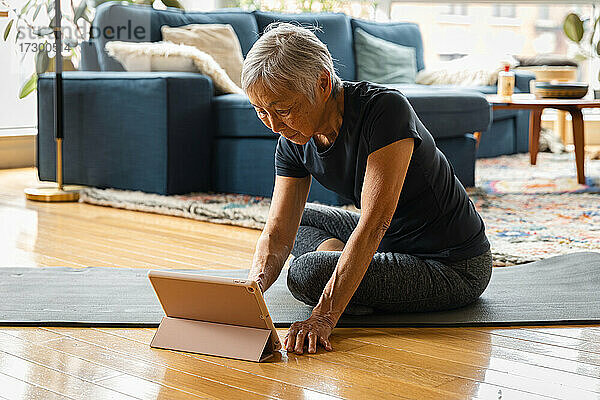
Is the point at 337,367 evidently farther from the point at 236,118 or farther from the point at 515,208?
the point at 236,118

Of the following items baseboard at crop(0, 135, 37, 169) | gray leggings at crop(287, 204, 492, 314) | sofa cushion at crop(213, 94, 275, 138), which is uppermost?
sofa cushion at crop(213, 94, 275, 138)

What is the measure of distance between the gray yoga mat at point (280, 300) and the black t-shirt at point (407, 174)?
158 millimetres

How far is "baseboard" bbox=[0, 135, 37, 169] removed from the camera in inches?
195

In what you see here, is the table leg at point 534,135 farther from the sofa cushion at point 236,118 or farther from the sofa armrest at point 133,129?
the sofa armrest at point 133,129

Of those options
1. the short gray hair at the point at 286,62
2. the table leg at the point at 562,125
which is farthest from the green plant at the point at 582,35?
the short gray hair at the point at 286,62

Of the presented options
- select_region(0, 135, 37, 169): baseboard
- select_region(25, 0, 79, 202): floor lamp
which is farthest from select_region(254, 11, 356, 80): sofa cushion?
select_region(0, 135, 37, 169): baseboard

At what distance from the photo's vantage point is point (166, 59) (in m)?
3.86

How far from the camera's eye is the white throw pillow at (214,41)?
166 inches

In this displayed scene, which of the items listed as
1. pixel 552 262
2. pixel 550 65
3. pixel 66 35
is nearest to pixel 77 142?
pixel 66 35

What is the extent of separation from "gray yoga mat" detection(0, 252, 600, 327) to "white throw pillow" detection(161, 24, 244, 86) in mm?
2074

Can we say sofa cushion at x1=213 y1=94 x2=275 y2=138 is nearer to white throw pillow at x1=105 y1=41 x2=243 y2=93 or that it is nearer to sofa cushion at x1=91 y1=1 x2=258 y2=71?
white throw pillow at x1=105 y1=41 x2=243 y2=93

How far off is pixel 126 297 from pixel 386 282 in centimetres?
65

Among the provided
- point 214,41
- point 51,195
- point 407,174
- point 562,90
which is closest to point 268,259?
point 407,174

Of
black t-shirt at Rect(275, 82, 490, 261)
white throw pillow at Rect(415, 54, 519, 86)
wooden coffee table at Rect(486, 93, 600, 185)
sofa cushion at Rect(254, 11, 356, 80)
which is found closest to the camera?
black t-shirt at Rect(275, 82, 490, 261)
